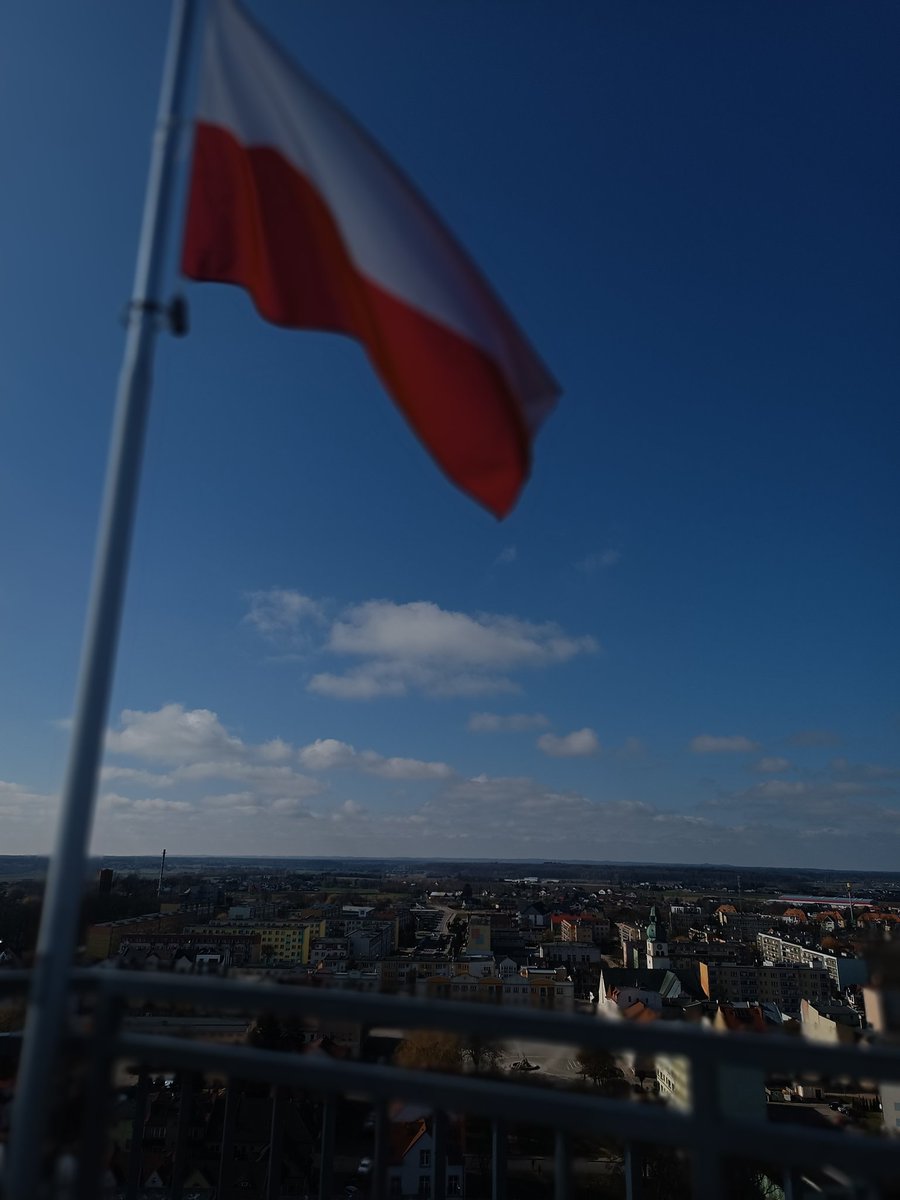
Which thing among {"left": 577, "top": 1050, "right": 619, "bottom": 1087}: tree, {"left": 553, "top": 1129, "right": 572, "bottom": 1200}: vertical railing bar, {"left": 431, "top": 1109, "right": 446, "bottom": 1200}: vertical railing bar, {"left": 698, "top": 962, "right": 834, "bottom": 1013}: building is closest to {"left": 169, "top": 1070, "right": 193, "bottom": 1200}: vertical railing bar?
{"left": 431, "top": 1109, "right": 446, "bottom": 1200}: vertical railing bar

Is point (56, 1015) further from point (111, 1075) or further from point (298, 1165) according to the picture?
point (298, 1165)

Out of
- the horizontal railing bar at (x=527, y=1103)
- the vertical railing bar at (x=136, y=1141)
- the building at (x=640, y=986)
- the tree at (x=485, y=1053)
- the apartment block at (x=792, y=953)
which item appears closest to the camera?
the horizontal railing bar at (x=527, y=1103)

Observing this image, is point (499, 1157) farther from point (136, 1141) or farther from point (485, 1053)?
point (485, 1053)

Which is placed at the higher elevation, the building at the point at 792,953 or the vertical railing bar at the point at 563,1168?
the vertical railing bar at the point at 563,1168

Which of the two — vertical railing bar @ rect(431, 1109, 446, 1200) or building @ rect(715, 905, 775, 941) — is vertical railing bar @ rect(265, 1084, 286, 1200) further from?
building @ rect(715, 905, 775, 941)

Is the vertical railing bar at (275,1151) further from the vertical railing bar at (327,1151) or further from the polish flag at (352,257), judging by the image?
the polish flag at (352,257)

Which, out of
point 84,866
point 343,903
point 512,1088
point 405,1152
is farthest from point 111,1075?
point 343,903

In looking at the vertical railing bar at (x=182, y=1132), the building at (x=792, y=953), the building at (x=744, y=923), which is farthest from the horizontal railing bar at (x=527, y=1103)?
the building at (x=744, y=923)
